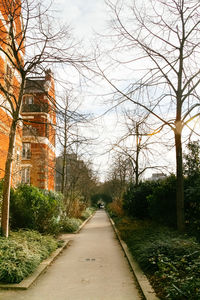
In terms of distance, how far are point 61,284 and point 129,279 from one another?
1.54m

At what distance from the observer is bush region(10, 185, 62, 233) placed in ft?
36.3

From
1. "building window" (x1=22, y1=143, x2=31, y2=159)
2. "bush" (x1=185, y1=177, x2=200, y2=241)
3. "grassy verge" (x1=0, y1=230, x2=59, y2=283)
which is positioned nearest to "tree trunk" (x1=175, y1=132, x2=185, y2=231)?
"bush" (x1=185, y1=177, x2=200, y2=241)

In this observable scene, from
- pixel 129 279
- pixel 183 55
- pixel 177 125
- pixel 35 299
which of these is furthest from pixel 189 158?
pixel 35 299

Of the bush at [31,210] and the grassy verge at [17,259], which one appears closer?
the grassy verge at [17,259]

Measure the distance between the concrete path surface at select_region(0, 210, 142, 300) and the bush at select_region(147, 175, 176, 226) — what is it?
3808 mm

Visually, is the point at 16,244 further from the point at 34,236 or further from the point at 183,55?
the point at 183,55

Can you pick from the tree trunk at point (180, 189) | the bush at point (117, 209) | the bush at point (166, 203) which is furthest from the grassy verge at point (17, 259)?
the bush at point (117, 209)

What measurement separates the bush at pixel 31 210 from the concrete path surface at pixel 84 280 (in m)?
2.35

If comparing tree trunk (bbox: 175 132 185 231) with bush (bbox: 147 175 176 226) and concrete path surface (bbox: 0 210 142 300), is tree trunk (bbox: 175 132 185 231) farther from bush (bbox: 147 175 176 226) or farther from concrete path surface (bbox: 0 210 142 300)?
bush (bbox: 147 175 176 226)

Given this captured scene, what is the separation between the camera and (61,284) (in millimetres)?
5930

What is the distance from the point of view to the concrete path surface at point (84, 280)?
5209 millimetres

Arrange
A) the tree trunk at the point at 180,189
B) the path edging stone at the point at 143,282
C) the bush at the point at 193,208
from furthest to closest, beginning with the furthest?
the bush at the point at 193,208 < the tree trunk at the point at 180,189 < the path edging stone at the point at 143,282

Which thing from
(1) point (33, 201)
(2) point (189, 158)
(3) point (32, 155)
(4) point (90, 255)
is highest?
(3) point (32, 155)

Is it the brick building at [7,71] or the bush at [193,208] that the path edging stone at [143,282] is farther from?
the brick building at [7,71]
